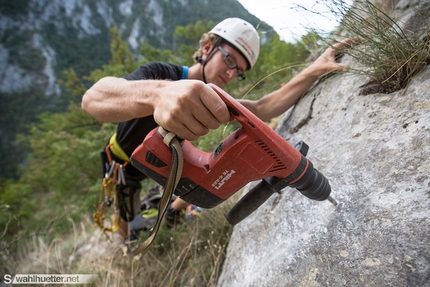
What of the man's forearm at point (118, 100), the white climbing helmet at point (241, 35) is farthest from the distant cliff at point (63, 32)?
the man's forearm at point (118, 100)

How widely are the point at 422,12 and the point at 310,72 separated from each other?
2.23 ft

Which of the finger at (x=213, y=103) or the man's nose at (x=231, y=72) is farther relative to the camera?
the man's nose at (x=231, y=72)

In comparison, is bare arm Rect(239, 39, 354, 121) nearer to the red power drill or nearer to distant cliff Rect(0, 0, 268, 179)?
the red power drill

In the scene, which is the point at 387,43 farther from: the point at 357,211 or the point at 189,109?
the point at 189,109

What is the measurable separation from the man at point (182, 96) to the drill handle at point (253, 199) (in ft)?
1.42

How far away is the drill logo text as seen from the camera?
42.3 inches

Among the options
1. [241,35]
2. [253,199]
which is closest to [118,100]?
[253,199]

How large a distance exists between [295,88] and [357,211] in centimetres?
118

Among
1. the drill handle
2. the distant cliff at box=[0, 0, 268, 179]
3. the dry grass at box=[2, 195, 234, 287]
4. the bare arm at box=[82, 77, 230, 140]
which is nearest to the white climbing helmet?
the bare arm at box=[82, 77, 230, 140]

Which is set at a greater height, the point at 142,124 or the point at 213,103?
the point at 213,103

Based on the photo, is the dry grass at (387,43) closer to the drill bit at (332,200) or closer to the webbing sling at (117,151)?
the drill bit at (332,200)

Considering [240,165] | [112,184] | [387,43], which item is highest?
[387,43]

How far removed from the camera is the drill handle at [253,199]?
1.12m

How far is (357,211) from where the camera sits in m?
0.96
